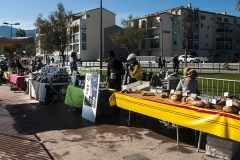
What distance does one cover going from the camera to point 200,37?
6662 cm

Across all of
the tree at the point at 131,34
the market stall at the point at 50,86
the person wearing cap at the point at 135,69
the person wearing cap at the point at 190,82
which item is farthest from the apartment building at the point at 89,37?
the person wearing cap at the point at 190,82

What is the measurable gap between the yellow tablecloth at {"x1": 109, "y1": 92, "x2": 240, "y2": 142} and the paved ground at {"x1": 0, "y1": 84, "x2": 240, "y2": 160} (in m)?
0.63

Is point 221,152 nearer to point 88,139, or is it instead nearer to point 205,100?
point 205,100

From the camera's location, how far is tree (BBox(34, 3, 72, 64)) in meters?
32.3

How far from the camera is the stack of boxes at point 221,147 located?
428 centimetres

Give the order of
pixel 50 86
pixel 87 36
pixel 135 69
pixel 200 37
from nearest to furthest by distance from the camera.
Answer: pixel 135 69 → pixel 50 86 → pixel 87 36 → pixel 200 37

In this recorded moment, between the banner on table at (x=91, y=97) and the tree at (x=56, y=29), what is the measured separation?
25975mm

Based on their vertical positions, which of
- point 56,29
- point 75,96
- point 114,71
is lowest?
point 75,96

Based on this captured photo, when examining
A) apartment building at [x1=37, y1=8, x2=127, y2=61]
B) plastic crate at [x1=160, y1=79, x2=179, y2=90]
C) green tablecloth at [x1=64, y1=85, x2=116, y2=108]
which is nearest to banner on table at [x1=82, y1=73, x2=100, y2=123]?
green tablecloth at [x1=64, y1=85, x2=116, y2=108]

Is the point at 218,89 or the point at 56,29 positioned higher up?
the point at 56,29

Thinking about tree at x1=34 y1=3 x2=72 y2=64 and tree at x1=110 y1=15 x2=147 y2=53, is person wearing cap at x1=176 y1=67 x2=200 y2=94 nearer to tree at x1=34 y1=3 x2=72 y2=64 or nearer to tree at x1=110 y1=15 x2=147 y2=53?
tree at x1=34 y1=3 x2=72 y2=64

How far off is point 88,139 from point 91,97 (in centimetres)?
155

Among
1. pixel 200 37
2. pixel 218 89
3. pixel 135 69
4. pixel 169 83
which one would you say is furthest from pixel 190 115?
pixel 200 37

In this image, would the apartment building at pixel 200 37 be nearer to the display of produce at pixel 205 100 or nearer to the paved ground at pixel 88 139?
the paved ground at pixel 88 139
